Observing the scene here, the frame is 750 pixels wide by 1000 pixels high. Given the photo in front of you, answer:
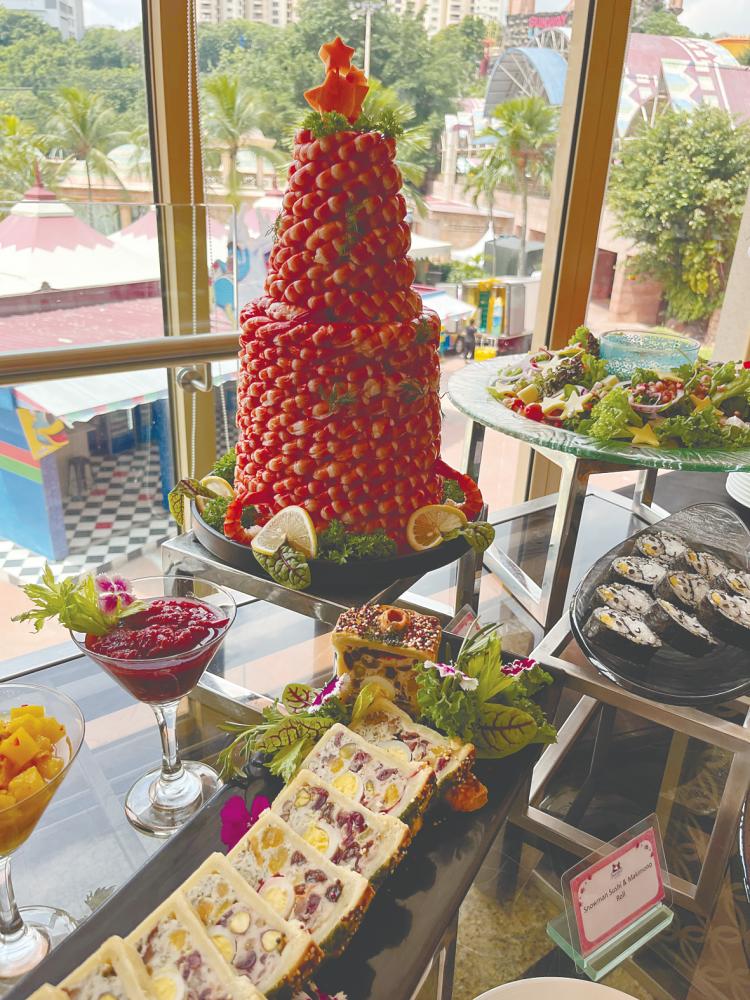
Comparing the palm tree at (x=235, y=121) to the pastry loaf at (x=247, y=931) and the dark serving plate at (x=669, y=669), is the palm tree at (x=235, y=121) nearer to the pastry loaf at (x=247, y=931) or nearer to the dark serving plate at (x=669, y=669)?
the dark serving plate at (x=669, y=669)

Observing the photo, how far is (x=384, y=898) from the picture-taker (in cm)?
81

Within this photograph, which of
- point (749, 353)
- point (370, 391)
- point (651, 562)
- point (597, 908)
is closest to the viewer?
point (597, 908)

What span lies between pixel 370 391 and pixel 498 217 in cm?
197

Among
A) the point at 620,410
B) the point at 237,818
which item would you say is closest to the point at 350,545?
the point at 237,818

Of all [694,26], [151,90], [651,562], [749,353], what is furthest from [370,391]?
[749,353]

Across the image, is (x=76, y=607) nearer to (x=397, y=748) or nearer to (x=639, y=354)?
(x=397, y=748)

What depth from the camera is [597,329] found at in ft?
9.52

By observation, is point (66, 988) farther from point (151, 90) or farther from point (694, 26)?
point (694, 26)

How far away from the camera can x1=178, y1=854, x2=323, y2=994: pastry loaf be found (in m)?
0.68

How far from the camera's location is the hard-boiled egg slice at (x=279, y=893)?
0.74 m

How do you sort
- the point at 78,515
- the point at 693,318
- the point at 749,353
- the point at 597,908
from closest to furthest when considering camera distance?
the point at 597,908
the point at 78,515
the point at 693,318
the point at 749,353

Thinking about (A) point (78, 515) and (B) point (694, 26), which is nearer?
(A) point (78, 515)

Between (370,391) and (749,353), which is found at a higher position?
(370,391)

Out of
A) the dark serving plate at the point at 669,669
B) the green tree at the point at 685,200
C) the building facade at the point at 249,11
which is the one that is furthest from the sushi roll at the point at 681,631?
the green tree at the point at 685,200
